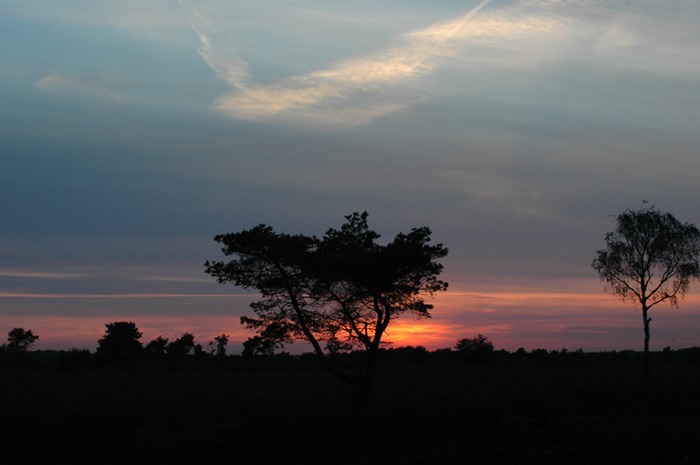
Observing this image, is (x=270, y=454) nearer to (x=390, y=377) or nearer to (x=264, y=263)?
(x=264, y=263)

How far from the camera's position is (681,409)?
104ft

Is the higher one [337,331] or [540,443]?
[337,331]

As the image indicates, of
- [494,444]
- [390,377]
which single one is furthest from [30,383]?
[494,444]

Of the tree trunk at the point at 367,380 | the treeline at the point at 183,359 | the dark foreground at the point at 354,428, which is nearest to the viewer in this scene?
the dark foreground at the point at 354,428

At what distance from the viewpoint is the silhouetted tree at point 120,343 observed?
8150cm

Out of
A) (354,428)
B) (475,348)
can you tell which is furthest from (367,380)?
(475,348)

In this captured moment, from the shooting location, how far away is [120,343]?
8294 cm

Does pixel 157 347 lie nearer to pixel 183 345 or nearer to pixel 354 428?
pixel 183 345

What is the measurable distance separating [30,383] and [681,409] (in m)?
39.9

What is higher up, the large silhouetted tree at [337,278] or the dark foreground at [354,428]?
the large silhouetted tree at [337,278]

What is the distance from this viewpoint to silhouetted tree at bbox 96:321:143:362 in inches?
3209

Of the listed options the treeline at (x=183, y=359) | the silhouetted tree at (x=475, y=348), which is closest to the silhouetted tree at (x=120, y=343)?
the treeline at (x=183, y=359)

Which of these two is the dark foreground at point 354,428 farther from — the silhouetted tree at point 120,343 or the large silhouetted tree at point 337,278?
the silhouetted tree at point 120,343

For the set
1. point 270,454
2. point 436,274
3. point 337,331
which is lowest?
point 270,454
